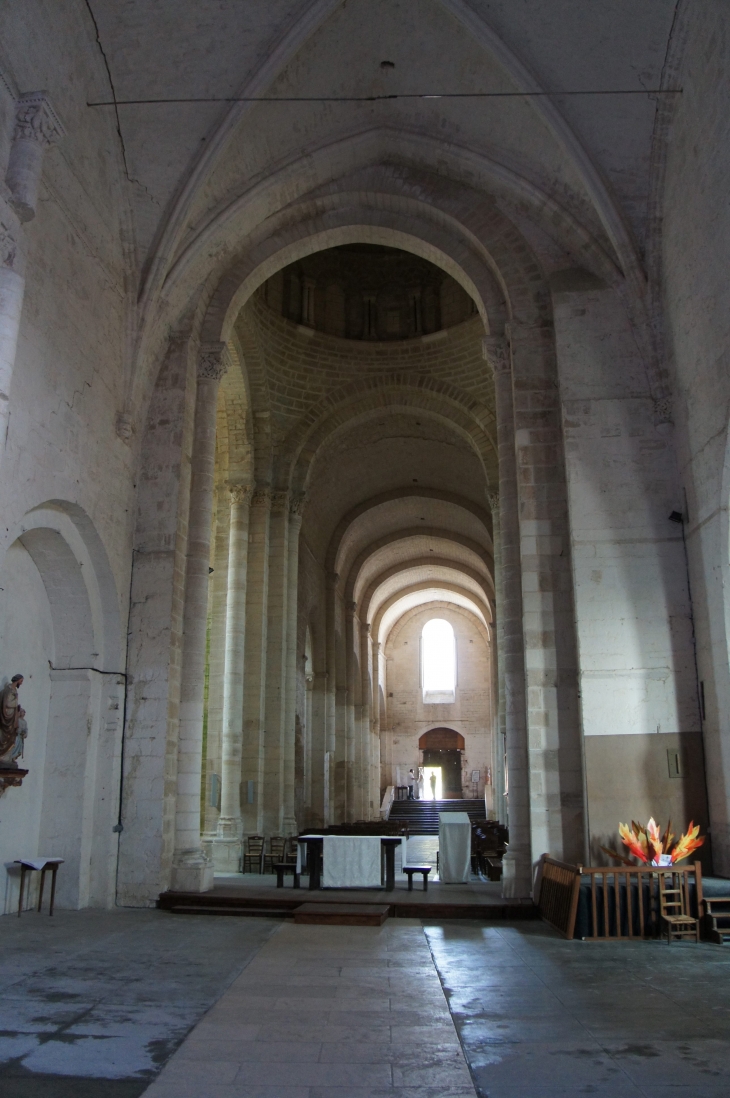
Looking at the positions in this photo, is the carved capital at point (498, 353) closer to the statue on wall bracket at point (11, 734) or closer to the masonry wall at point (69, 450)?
the masonry wall at point (69, 450)

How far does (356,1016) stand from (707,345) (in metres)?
8.05

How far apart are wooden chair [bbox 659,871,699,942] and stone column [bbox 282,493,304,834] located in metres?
10.6

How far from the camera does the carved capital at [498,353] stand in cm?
1315

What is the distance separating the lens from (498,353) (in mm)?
13188

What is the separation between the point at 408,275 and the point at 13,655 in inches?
561

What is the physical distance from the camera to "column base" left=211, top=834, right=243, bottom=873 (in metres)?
16.4

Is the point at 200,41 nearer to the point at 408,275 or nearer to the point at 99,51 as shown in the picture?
the point at 99,51

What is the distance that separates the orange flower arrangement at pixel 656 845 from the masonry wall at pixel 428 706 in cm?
3192

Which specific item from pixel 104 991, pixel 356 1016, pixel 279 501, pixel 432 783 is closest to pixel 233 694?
pixel 279 501

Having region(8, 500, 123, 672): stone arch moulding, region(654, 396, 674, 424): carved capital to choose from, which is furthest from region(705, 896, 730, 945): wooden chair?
region(8, 500, 123, 672): stone arch moulding

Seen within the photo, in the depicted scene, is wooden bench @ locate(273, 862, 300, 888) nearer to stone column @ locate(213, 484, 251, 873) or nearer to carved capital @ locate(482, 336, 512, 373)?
stone column @ locate(213, 484, 251, 873)

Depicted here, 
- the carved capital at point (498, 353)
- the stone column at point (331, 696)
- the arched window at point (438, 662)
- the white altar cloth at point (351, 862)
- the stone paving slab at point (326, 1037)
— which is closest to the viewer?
the stone paving slab at point (326, 1037)

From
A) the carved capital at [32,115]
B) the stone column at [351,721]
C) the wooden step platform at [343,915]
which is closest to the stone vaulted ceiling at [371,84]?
the carved capital at [32,115]

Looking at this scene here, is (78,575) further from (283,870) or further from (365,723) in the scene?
(365,723)
